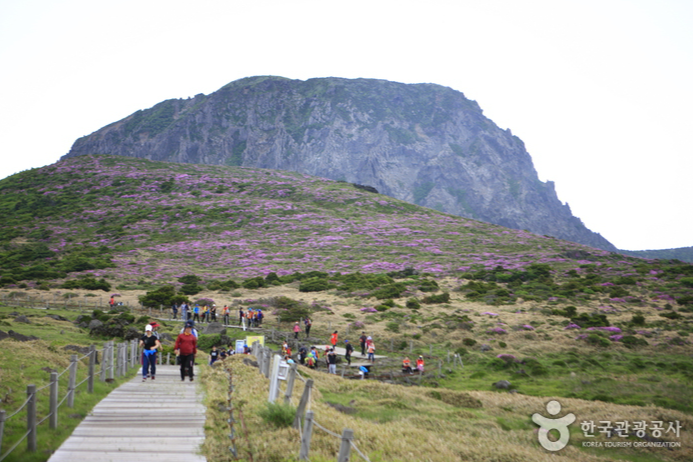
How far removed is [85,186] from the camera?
104m

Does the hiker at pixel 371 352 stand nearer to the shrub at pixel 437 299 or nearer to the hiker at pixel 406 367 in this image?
the hiker at pixel 406 367

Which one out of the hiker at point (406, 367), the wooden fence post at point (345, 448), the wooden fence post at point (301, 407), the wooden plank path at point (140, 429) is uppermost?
the wooden fence post at point (345, 448)

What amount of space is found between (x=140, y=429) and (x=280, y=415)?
2.93 m

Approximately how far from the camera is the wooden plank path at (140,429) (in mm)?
8250

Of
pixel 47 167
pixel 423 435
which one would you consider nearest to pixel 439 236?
pixel 423 435

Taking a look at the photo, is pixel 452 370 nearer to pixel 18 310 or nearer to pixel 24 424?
pixel 24 424

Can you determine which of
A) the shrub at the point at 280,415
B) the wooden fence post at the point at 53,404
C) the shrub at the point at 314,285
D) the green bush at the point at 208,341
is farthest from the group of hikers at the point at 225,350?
the shrub at the point at 314,285

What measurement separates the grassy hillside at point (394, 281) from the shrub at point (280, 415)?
186 centimetres

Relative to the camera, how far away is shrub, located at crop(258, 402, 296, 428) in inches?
406

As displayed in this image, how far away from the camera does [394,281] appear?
57.6 meters

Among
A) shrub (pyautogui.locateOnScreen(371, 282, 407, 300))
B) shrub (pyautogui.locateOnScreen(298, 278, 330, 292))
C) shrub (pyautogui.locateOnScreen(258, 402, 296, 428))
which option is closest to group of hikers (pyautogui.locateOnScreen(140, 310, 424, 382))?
shrub (pyautogui.locateOnScreen(258, 402, 296, 428))

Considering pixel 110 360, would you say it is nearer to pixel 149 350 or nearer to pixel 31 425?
pixel 149 350

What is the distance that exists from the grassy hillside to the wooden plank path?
396 cm

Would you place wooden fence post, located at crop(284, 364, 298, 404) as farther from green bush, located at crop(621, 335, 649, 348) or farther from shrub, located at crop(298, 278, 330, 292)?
shrub, located at crop(298, 278, 330, 292)
